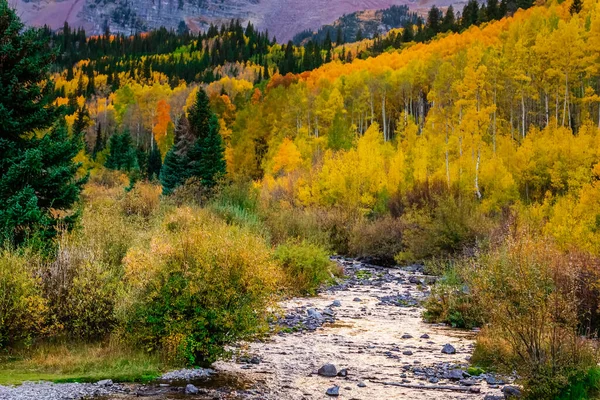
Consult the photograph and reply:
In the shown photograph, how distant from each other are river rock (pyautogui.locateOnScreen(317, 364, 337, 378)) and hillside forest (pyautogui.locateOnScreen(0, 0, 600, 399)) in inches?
53.0

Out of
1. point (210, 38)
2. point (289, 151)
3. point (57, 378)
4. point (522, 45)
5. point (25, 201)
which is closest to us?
point (57, 378)

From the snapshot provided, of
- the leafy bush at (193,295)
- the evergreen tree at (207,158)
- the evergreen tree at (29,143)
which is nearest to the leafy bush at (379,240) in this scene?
the evergreen tree at (29,143)

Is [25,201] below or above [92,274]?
above

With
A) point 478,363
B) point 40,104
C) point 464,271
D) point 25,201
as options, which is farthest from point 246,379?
point 40,104

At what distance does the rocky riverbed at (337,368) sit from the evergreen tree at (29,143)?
19.8 feet

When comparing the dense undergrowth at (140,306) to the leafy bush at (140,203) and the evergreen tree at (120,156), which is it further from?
the evergreen tree at (120,156)

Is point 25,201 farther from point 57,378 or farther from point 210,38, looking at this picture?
point 210,38

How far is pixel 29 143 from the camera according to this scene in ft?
46.6

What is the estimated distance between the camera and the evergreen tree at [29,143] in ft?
43.3

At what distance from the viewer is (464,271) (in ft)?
44.4

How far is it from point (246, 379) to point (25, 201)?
7.43m

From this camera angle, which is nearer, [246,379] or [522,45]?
[246,379]

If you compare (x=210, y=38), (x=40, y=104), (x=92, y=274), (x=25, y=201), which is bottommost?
(x=92, y=274)

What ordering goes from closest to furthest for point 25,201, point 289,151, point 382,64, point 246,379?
point 246,379 < point 25,201 < point 289,151 < point 382,64
